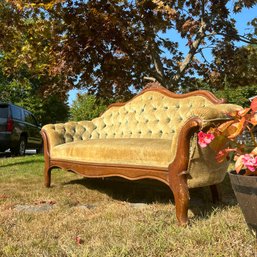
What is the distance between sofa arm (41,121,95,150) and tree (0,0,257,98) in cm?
161

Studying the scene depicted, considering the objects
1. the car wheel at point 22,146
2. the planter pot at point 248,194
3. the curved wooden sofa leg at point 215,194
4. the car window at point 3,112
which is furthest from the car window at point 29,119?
the planter pot at point 248,194

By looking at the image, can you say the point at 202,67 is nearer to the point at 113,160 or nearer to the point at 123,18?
the point at 123,18

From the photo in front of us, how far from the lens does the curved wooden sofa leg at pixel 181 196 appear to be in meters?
3.18

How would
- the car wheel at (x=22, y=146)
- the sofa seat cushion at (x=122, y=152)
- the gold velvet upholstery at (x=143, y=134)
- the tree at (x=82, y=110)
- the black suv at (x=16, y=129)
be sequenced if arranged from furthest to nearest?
1. the tree at (x=82, y=110)
2. the car wheel at (x=22, y=146)
3. the black suv at (x=16, y=129)
4. the sofa seat cushion at (x=122, y=152)
5. the gold velvet upholstery at (x=143, y=134)

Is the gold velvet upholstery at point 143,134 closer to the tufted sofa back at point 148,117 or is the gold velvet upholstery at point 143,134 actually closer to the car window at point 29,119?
the tufted sofa back at point 148,117

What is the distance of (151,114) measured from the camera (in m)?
5.20

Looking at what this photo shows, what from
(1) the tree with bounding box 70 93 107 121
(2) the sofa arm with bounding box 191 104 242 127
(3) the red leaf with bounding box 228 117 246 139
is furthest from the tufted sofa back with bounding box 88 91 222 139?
(1) the tree with bounding box 70 93 107 121

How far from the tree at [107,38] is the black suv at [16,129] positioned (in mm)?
2096

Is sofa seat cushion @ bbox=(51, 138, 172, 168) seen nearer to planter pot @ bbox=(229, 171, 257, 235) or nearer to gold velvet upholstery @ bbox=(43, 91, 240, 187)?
gold velvet upholstery @ bbox=(43, 91, 240, 187)

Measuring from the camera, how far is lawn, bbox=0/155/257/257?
2.53 metres

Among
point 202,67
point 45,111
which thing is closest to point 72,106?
point 45,111

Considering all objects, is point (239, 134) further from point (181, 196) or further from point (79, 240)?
point (79, 240)

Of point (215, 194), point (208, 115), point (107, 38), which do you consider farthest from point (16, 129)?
point (208, 115)

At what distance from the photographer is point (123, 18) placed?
662 cm
